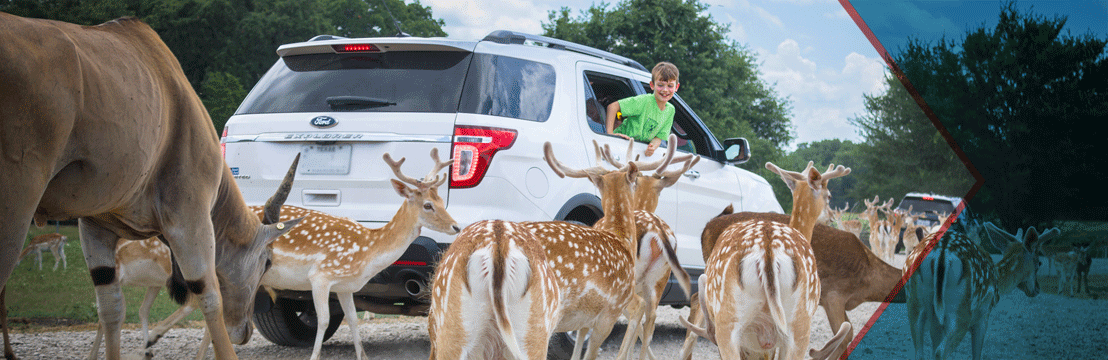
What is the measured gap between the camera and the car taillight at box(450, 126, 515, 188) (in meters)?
4.75

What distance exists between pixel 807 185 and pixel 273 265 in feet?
10.9

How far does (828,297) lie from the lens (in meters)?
5.61

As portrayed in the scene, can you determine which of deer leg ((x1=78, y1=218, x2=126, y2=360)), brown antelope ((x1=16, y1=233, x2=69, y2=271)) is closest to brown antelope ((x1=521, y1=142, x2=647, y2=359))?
deer leg ((x1=78, y1=218, x2=126, y2=360))

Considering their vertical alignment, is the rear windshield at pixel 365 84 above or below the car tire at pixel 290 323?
above

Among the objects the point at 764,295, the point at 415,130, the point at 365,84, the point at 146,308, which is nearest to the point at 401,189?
the point at 415,130

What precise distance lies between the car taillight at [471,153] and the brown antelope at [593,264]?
0.33m

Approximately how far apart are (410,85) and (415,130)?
14.4 inches

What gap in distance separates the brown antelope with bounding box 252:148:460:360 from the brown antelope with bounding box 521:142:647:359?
101cm

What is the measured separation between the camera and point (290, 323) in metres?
6.25

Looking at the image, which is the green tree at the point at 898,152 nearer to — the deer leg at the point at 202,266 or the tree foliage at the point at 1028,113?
the tree foliage at the point at 1028,113

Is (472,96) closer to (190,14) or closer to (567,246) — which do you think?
(567,246)

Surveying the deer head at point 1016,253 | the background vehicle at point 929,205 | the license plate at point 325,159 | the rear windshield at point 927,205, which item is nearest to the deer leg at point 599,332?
the license plate at point 325,159

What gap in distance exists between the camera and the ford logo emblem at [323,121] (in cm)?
496

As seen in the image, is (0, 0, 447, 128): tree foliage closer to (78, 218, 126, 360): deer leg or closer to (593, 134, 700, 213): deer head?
(593, 134, 700, 213): deer head
